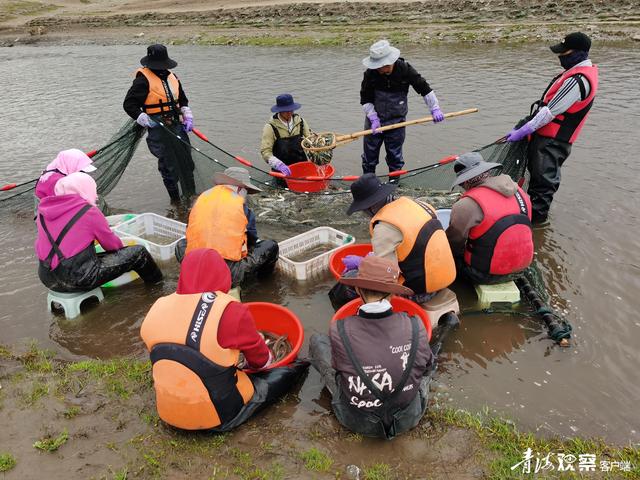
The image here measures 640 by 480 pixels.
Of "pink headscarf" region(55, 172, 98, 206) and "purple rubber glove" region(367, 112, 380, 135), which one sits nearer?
"pink headscarf" region(55, 172, 98, 206)

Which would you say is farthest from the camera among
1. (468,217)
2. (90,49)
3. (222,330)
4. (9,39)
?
(9,39)

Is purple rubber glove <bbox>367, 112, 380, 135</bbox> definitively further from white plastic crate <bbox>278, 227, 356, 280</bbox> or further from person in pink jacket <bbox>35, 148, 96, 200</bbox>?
person in pink jacket <bbox>35, 148, 96, 200</bbox>

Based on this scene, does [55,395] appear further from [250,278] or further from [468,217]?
[468,217]

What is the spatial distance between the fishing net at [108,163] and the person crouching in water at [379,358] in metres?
4.88

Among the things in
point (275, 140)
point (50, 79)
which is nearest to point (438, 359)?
point (275, 140)

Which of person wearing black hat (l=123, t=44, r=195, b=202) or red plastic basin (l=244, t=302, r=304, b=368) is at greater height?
person wearing black hat (l=123, t=44, r=195, b=202)

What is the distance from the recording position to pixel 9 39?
31.0 m

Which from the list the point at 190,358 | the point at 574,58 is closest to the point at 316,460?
the point at 190,358

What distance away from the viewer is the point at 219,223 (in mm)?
4555

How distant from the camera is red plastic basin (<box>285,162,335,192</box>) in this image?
275 inches

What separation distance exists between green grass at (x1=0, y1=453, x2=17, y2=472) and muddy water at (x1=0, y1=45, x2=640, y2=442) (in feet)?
4.15

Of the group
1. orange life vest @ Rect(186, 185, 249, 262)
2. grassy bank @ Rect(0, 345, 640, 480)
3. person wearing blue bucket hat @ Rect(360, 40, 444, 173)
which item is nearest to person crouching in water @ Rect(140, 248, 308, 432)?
grassy bank @ Rect(0, 345, 640, 480)

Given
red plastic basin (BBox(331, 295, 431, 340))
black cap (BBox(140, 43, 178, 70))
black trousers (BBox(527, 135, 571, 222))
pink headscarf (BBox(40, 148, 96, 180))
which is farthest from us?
black cap (BBox(140, 43, 178, 70))

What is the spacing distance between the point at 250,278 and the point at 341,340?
2.45 meters
